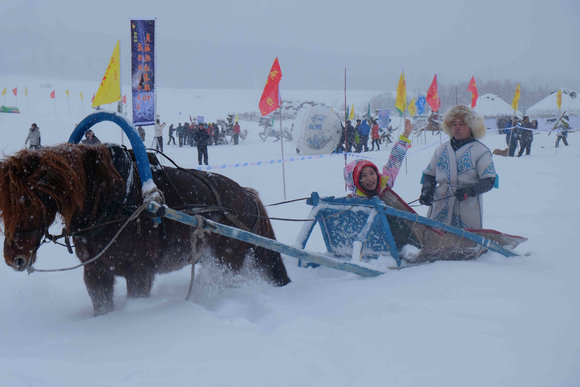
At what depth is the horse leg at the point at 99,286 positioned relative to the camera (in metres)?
2.92

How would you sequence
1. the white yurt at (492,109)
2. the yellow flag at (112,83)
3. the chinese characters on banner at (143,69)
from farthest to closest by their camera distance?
1. the white yurt at (492,109)
2. the yellow flag at (112,83)
3. the chinese characters on banner at (143,69)

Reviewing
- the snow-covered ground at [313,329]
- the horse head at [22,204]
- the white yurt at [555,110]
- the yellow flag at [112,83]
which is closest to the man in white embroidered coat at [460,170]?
the snow-covered ground at [313,329]

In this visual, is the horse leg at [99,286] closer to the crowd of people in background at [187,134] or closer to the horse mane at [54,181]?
the horse mane at [54,181]

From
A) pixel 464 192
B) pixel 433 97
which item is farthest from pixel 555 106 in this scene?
pixel 464 192

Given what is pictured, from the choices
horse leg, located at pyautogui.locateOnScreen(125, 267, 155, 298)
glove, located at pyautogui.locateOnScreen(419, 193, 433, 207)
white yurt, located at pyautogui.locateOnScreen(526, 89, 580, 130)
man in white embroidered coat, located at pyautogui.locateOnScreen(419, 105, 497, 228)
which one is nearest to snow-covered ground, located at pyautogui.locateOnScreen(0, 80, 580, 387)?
horse leg, located at pyautogui.locateOnScreen(125, 267, 155, 298)

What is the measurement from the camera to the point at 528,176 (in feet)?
37.9

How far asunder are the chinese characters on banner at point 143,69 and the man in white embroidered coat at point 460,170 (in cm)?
487

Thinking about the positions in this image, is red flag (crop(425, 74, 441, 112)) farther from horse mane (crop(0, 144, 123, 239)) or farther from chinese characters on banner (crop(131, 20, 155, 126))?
horse mane (crop(0, 144, 123, 239))

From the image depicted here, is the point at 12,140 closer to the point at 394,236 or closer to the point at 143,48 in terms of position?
the point at 143,48

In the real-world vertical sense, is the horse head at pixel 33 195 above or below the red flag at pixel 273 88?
below

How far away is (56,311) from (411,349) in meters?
2.18

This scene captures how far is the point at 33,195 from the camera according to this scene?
2.43 meters

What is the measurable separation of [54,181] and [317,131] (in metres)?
15.7

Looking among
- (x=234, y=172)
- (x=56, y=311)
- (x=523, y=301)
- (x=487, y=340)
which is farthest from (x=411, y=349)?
(x=234, y=172)
